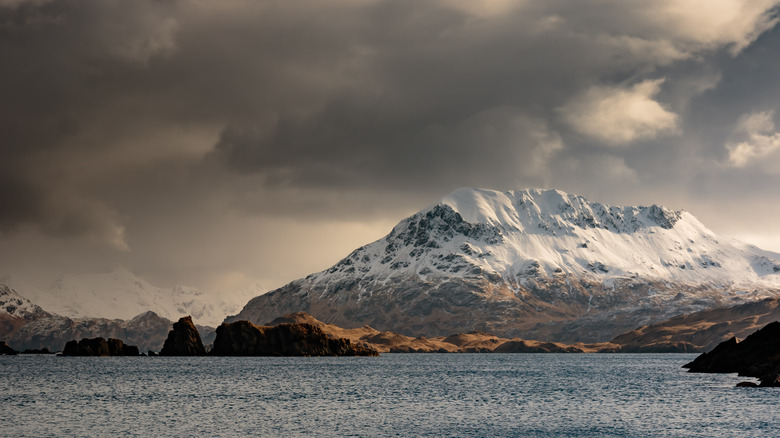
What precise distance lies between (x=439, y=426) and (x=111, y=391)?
7600cm

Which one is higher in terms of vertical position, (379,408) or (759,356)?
(759,356)

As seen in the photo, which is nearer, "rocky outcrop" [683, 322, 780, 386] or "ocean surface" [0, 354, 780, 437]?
"ocean surface" [0, 354, 780, 437]

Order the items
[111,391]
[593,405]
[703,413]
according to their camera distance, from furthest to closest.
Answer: [111,391], [593,405], [703,413]

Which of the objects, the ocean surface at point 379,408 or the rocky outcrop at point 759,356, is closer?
the ocean surface at point 379,408

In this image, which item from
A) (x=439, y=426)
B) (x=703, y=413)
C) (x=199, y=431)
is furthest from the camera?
(x=703, y=413)

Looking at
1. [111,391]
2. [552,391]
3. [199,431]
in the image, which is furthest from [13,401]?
[552,391]

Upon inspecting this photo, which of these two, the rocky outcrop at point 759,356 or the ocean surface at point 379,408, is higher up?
the rocky outcrop at point 759,356

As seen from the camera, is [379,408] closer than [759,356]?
Yes

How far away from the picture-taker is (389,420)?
10175 cm

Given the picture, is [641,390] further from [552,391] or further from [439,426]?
[439,426]

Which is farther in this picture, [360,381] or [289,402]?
[360,381]

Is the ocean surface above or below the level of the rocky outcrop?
below

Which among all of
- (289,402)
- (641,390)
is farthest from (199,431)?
(641,390)

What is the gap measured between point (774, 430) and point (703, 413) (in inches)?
702
